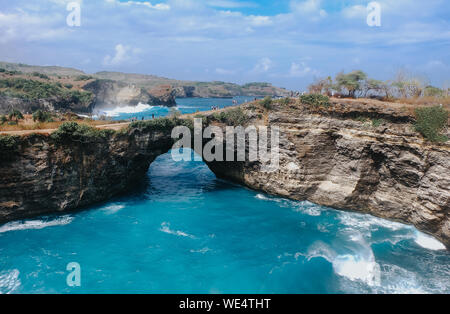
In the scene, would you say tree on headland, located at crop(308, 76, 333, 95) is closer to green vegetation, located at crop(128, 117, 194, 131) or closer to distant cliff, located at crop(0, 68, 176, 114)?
green vegetation, located at crop(128, 117, 194, 131)

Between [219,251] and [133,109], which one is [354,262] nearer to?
[219,251]

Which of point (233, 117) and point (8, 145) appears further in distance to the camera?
point (233, 117)

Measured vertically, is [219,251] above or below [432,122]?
below

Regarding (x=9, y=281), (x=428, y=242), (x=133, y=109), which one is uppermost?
(x=133, y=109)

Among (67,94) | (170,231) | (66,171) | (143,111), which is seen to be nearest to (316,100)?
(170,231)

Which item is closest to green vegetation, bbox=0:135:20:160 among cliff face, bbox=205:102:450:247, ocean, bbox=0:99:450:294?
ocean, bbox=0:99:450:294

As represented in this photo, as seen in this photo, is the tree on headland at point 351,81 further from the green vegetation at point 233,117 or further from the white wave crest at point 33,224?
the white wave crest at point 33,224

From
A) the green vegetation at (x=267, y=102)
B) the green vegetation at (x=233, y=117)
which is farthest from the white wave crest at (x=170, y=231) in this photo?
the green vegetation at (x=267, y=102)
